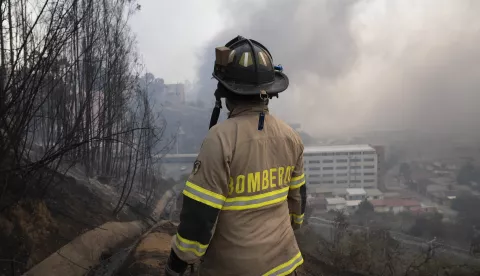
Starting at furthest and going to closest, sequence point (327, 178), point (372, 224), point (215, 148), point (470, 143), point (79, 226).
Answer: point (470, 143), point (327, 178), point (372, 224), point (79, 226), point (215, 148)

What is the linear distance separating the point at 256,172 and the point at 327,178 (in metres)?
22.4

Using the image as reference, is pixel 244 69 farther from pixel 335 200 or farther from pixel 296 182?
pixel 335 200

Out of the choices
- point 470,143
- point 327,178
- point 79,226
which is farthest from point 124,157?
point 470,143

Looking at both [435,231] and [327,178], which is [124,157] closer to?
[435,231]

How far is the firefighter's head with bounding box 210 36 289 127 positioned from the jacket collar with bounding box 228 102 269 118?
0.02 meters

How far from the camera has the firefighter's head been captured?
5.19ft

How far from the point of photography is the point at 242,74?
1.60 m

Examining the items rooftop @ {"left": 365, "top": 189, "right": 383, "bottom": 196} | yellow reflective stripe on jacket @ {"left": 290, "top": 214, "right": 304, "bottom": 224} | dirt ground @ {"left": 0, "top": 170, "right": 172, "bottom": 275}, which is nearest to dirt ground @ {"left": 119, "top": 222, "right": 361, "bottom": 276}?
dirt ground @ {"left": 0, "top": 170, "right": 172, "bottom": 275}

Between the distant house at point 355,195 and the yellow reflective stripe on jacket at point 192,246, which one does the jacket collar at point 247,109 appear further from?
the distant house at point 355,195

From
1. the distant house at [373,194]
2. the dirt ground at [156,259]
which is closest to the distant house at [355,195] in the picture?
the distant house at [373,194]

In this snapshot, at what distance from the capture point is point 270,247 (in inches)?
59.7

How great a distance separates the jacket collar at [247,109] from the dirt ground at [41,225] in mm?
1959

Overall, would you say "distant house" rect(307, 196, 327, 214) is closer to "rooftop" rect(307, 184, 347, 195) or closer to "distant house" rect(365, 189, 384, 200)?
"rooftop" rect(307, 184, 347, 195)

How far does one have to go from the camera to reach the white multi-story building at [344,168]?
A: 23.0 meters
